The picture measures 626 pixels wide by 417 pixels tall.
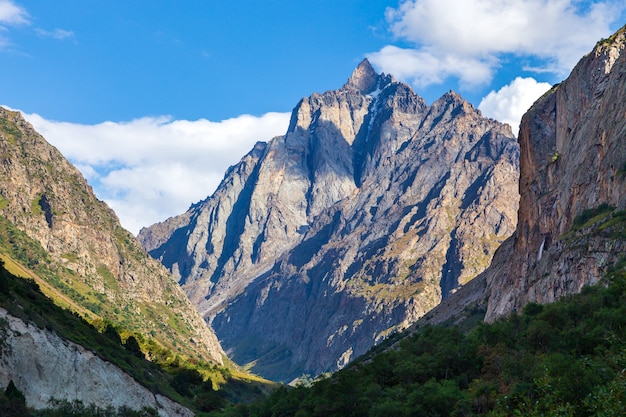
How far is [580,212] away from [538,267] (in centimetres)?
1675

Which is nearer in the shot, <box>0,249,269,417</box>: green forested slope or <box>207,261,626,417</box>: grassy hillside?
<box>207,261,626,417</box>: grassy hillside

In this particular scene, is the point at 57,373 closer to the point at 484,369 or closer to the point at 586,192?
the point at 484,369

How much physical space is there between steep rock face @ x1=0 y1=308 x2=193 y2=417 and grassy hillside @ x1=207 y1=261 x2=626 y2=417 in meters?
18.2

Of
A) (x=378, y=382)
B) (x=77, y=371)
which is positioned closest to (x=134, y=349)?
(x=77, y=371)

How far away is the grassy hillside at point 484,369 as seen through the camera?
76919 mm

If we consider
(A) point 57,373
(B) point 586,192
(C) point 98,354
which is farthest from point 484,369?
(B) point 586,192

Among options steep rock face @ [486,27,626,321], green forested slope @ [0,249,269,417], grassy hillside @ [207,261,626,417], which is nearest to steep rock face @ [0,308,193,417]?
green forested slope @ [0,249,269,417]

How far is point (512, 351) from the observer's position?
105 meters

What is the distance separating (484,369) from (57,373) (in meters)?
59.7

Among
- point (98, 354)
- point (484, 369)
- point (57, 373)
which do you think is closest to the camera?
point (484, 369)

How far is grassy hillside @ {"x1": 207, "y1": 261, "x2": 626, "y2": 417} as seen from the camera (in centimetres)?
7692

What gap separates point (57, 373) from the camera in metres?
105

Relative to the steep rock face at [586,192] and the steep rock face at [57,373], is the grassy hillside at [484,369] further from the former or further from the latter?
the steep rock face at [586,192]

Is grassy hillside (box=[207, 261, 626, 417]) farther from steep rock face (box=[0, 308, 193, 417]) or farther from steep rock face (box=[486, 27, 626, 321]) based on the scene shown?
steep rock face (box=[486, 27, 626, 321])
